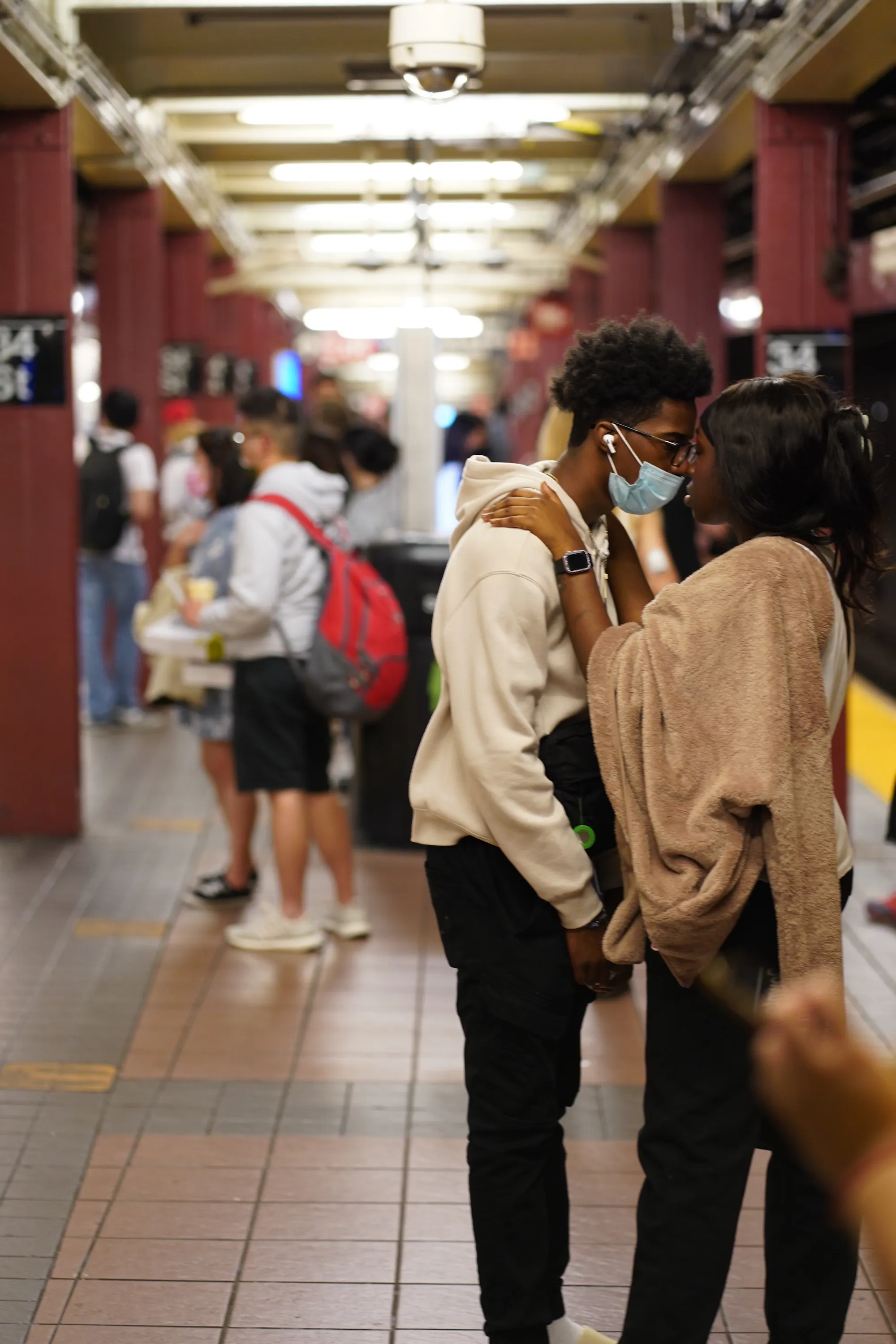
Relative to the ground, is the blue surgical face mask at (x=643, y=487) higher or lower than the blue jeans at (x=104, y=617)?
higher

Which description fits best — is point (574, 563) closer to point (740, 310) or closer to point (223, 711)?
point (223, 711)

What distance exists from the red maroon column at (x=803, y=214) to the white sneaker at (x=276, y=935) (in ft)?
10.4

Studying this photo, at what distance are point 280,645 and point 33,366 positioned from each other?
2606 mm

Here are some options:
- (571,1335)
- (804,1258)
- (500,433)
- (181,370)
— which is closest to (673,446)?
(804,1258)

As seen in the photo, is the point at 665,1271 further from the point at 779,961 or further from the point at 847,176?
the point at 847,176

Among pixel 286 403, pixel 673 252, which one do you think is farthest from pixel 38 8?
pixel 673 252

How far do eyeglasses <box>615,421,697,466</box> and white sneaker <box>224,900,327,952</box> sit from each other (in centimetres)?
327

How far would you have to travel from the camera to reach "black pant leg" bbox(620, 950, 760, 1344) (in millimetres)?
2461

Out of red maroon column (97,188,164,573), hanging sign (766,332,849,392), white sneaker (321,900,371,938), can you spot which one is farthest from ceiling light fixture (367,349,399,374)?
white sneaker (321,900,371,938)

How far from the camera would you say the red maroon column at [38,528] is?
7188mm

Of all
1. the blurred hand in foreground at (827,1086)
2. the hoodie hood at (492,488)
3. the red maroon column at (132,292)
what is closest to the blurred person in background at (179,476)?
the red maroon column at (132,292)

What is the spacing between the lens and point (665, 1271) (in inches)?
98.4

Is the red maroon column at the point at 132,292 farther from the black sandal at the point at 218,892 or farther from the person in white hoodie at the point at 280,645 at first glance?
the person in white hoodie at the point at 280,645

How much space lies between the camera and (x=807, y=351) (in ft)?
22.5
